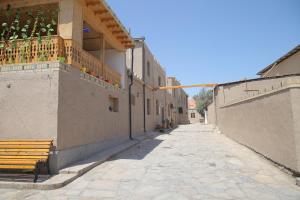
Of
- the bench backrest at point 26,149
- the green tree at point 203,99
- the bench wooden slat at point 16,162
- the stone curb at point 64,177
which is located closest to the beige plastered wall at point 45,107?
the bench backrest at point 26,149

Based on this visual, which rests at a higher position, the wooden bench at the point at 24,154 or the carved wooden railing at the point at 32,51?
the carved wooden railing at the point at 32,51

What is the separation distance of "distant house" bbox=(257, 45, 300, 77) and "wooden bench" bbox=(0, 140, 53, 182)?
15.9 meters

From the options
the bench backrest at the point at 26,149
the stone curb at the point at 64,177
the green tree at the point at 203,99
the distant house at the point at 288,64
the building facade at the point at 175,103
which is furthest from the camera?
the green tree at the point at 203,99

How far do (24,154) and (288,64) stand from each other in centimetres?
1908

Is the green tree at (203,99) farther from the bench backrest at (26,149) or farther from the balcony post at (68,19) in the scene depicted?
the bench backrest at (26,149)

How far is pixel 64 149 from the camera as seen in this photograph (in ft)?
19.0

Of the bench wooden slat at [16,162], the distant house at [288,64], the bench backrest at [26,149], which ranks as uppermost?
the distant house at [288,64]

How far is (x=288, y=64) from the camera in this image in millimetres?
17391

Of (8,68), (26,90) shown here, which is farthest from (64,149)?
(8,68)

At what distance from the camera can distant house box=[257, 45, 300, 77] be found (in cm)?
1577

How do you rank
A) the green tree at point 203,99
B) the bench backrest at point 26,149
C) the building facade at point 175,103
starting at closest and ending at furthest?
1. the bench backrest at point 26,149
2. the building facade at point 175,103
3. the green tree at point 203,99

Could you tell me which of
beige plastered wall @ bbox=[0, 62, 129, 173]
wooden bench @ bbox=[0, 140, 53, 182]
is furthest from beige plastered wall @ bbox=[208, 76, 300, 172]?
wooden bench @ bbox=[0, 140, 53, 182]

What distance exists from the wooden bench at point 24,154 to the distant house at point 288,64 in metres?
15.9

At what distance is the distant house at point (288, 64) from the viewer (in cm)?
1577
